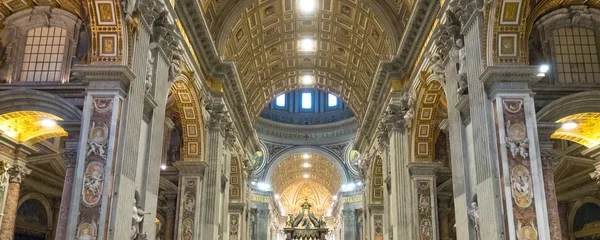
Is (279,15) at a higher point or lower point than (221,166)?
higher

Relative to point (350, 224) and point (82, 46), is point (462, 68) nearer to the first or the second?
point (82, 46)

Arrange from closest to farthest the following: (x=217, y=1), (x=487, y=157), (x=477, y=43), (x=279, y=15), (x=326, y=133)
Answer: (x=487, y=157)
(x=477, y=43)
(x=217, y=1)
(x=279, y=15)
(x=326, y=133)

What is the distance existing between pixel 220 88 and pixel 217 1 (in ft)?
10.0

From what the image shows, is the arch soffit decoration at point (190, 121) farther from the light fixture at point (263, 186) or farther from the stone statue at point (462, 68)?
the light fixture at point (263, 186)

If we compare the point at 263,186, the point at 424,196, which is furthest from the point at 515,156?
the point at 263,186

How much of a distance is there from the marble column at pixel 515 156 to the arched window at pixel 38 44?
992 cm

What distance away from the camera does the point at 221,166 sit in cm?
1991

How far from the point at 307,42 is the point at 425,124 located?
966 cm

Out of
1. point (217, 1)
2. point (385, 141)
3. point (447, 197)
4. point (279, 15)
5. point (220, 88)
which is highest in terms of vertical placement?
point (279, 15)

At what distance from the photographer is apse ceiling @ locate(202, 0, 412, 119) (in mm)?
19703

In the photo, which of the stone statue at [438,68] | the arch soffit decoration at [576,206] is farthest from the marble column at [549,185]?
the arch soffit decoration at [576,206]

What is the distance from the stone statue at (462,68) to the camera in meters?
11.4

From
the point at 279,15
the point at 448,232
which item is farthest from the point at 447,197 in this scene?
the point at 279,15

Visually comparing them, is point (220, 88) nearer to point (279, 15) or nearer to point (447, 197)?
point (279, 15)
